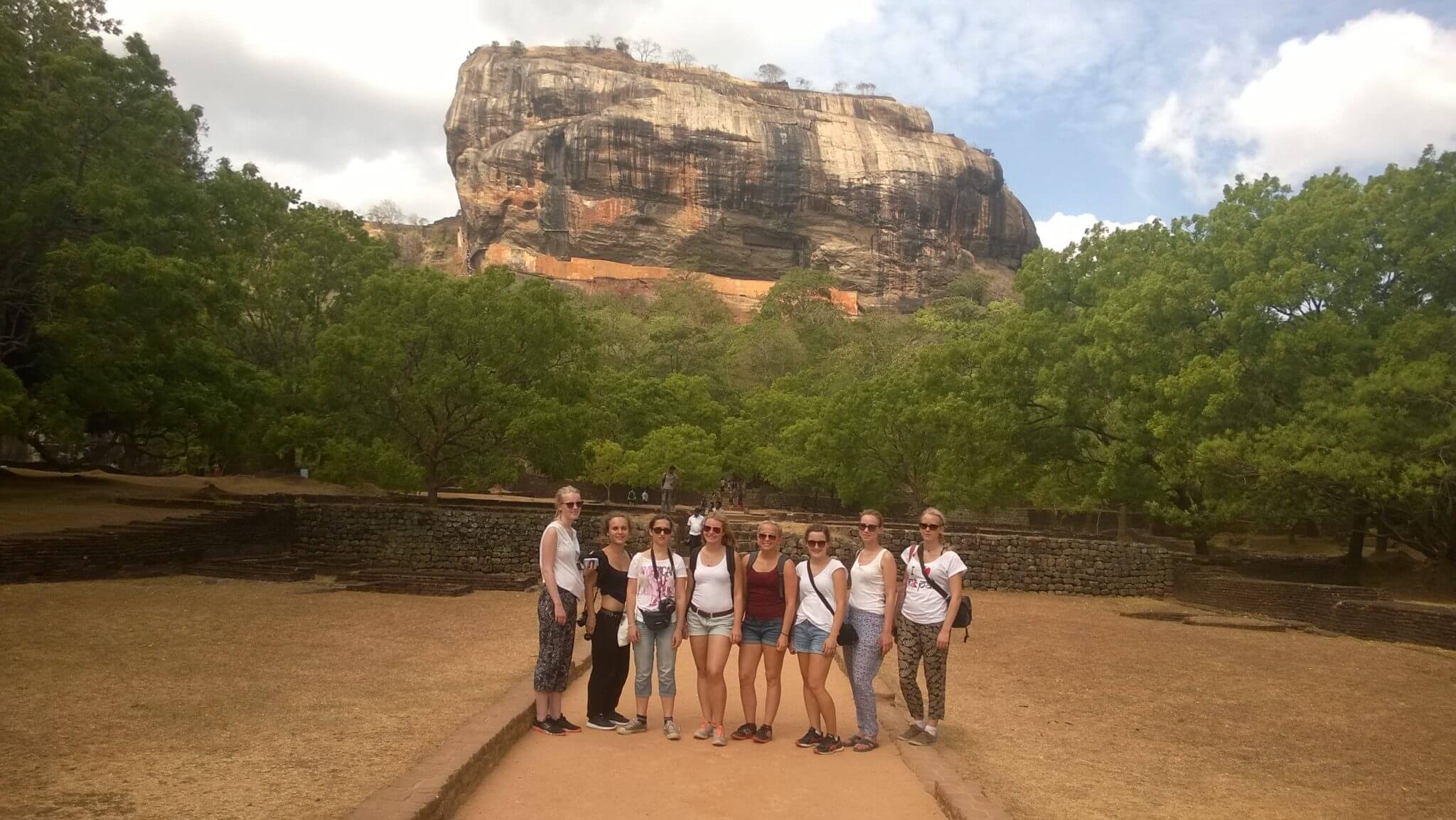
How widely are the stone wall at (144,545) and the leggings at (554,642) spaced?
10.2 m

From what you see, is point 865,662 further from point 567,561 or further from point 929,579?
point 567,561

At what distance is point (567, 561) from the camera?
6.52 m

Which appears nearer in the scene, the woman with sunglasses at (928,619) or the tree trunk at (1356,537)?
the woman with sunglasses at (928,619)

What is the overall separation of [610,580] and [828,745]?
170 cm

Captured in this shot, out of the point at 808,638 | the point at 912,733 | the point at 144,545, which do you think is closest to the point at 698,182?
the point at 144,545

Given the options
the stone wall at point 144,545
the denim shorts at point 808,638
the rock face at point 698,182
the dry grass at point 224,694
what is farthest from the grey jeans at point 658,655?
the rock face at point 698,182

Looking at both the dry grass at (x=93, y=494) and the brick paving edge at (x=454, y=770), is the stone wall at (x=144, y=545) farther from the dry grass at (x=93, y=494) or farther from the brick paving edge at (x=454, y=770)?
the brick paving edge at (x=454, y=770)

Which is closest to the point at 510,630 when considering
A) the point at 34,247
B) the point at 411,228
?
the point at 34,247

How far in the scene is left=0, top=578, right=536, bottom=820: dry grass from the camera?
203 inches

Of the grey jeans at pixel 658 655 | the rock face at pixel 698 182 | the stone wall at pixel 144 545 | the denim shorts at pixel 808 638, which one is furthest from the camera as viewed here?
the rock face at pixel 698 182

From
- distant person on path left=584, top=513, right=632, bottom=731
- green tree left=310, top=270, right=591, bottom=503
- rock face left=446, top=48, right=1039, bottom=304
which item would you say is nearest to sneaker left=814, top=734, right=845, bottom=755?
distant person on path left=584, top=513, right=632, bottom=731

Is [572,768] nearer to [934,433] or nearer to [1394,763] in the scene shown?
[1394,763]

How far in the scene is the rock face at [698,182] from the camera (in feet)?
264

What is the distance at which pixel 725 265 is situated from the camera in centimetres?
8319
